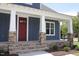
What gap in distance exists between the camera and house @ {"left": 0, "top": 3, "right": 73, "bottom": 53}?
1288 cm

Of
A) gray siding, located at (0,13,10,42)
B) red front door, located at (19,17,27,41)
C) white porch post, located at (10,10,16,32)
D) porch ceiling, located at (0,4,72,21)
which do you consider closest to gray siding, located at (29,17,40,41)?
red front door, located at (19,17,27,41)

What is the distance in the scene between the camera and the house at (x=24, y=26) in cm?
1288

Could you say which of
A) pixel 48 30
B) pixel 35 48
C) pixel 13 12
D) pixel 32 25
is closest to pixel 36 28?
pixel 32 25

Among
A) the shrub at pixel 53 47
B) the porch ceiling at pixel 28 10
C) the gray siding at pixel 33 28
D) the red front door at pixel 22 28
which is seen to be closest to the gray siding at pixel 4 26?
the red front door at pixel 22 28

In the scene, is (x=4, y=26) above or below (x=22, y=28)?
above

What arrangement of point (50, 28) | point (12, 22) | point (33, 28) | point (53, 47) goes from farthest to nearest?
point (50, 28)
point (33, 28)
point (53, 47)
point (12, 22)

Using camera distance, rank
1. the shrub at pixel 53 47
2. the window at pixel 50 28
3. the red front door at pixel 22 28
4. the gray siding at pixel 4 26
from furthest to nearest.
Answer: the window at pixel 50 28
the red front door at pixel 22 28
the shrub at pixel 53 47
the gray siding at pixel 4 26

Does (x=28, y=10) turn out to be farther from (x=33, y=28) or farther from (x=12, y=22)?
(x=33, y=28)

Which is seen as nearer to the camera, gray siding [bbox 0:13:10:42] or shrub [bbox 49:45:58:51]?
gray siding [bbox 0:13:10:42]

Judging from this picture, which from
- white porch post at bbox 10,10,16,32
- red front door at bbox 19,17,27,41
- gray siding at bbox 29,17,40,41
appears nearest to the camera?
white porch post at bbox 10,10,16,32

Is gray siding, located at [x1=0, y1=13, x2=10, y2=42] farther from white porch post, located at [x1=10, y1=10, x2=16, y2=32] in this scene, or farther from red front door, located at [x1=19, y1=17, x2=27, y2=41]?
white porch post, located at [x1=10, y1=10, x2=16, y2=32]

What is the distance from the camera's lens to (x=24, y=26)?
16.3m

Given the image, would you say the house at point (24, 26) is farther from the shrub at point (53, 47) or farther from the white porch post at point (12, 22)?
the shrub at point (53, 47)

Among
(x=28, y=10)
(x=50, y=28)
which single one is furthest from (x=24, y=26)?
(x=50, y=28)
